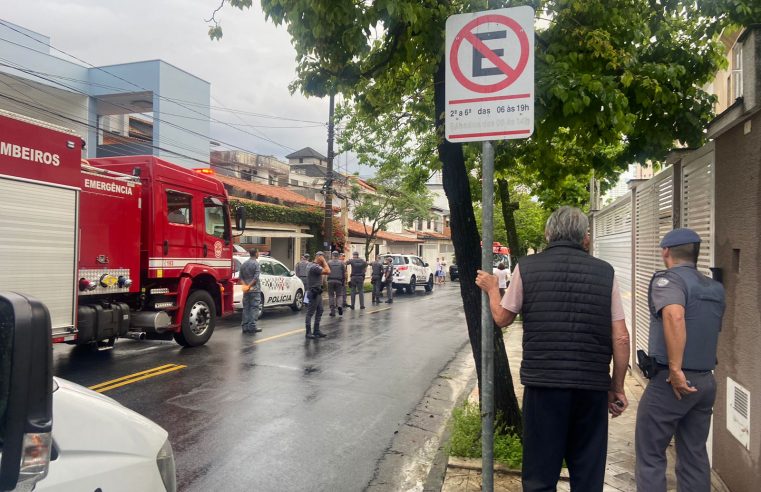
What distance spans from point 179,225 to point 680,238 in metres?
8.24

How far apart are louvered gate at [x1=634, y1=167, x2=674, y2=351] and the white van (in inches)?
195

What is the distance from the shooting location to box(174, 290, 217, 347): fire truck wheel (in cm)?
976

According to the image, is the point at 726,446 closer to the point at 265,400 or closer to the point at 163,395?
the point at 265,400

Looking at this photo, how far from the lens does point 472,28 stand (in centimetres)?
293

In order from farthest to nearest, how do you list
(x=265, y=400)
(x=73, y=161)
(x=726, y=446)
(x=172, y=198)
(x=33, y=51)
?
(x=33, y=51)
(x=172, y=198)
(x=73, y=161)
(x=265, y=400)
(x=726, y=446)

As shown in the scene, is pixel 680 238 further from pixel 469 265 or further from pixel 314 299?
pixel 314 299

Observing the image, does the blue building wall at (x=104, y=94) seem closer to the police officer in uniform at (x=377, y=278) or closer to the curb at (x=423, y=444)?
the police officer in uniform at (x=377, y=278)

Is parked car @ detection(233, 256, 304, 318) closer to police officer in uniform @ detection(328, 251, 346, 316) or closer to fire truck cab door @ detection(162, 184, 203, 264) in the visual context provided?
police officer in uniform @ detection(328, 251, 346, 316)

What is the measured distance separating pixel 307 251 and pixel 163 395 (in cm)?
2211

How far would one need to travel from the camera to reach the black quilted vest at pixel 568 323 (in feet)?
9.20

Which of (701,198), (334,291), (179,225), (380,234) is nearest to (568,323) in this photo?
(701,198)

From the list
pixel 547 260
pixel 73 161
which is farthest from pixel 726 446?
pixel 73 161

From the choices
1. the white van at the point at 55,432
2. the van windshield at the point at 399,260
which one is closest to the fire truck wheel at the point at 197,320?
the white van at the point at 55,432

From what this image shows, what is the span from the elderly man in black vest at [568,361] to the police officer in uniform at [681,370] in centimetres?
51
